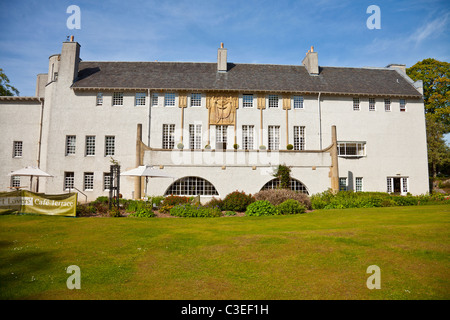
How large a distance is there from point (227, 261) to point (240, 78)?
25.6 meters

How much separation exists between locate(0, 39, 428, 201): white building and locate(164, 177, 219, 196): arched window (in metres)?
4.50

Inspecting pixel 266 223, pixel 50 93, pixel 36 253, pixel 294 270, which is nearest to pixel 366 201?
pixel 266 223

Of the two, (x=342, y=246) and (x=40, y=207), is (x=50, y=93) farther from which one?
(x=342, y=246)

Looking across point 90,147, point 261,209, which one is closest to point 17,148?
point 90,147

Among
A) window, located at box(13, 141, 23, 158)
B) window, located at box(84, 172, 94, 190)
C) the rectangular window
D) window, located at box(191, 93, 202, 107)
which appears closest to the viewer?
the rectangular window

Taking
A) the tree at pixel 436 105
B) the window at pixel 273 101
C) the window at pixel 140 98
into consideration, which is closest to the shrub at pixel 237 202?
the window at pixel 273 101

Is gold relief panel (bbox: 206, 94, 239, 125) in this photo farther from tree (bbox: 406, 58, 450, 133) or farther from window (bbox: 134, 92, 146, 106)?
tree (bbox: 406, 58, 450, 133)

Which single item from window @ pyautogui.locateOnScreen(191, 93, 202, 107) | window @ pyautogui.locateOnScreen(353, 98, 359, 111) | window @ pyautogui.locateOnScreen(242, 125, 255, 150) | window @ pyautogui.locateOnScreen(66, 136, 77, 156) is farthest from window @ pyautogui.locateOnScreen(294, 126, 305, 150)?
window @ pyautogui.locateOnScreen(66, 136, 77, 156)

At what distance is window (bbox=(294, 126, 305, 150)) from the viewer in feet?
99.8

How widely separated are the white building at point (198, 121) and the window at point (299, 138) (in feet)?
0.33

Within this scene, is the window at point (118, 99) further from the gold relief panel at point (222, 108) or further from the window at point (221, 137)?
the window at point (221, 137)

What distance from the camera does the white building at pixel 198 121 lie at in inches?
1158

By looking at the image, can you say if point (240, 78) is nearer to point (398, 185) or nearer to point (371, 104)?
point (371, 104)

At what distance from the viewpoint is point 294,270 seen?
26.0ft
